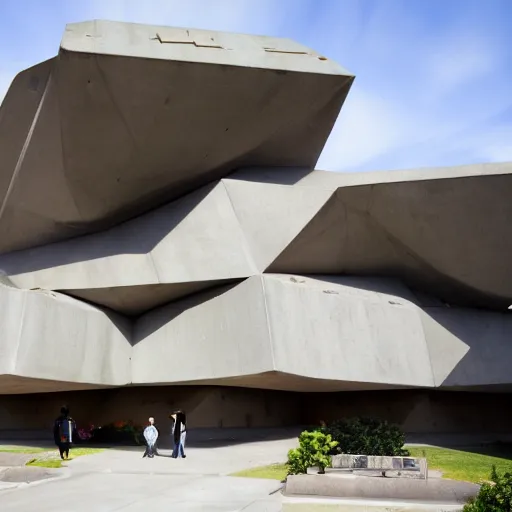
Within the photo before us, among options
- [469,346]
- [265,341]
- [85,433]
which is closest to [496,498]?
[265,341]

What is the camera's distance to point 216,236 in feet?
57.6

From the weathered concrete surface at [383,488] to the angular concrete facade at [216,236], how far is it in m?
6.64

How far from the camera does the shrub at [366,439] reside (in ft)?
39.2

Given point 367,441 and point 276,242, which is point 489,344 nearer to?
point 276,242

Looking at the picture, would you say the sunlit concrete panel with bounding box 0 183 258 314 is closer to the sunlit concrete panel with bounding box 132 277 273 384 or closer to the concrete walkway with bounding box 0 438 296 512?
the sunlit concrete panel with bounding box 132 277 273 384

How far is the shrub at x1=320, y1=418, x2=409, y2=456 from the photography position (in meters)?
12.0

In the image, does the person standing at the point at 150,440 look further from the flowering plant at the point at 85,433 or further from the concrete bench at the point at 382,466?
the concrete bench at the point at 382,466

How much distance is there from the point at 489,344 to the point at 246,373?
854 cm

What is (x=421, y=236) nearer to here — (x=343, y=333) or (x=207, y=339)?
(x=343, y=333)

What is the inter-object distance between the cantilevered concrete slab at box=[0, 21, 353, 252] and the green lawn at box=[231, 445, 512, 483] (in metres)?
9.27

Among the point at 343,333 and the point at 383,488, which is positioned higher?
the point at 343,333

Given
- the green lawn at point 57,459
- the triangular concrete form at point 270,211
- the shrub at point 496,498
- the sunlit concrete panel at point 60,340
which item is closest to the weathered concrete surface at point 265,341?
the sunlit concrete panel at point 60,340

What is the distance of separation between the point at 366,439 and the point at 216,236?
7.73 metres

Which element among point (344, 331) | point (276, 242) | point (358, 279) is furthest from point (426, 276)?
point (276, 242)
